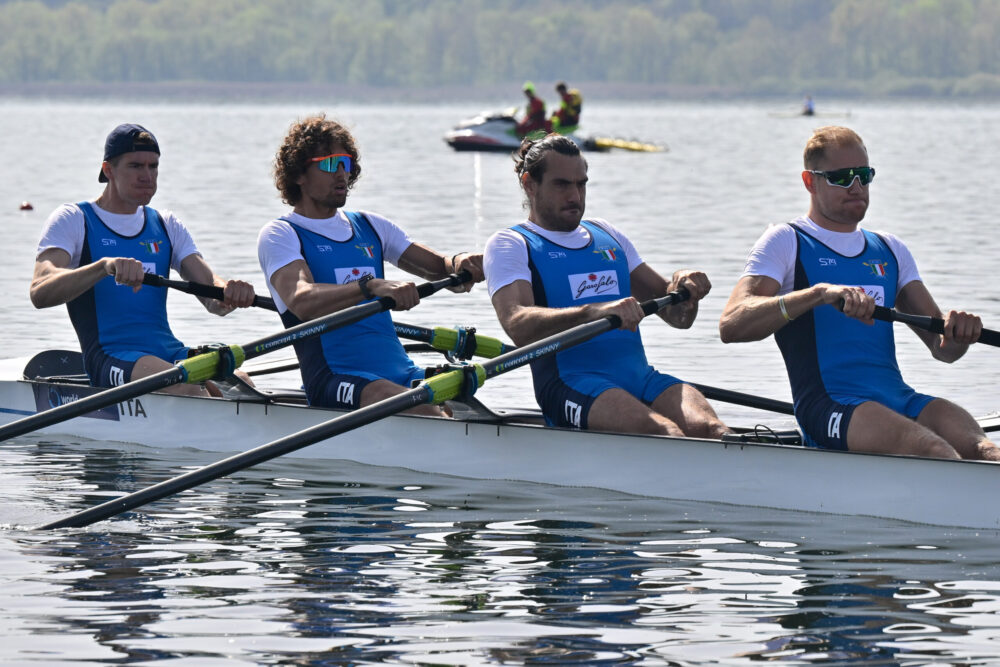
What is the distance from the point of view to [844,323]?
821cm

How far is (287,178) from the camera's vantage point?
972cm

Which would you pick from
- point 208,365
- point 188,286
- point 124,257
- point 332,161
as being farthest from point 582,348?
point 124,257

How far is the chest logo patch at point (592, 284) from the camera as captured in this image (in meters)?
8.91

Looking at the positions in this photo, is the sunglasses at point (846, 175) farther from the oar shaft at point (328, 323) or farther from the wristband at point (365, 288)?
the wristband at point (365, 288)

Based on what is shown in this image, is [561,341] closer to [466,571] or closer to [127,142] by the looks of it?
[466,571]

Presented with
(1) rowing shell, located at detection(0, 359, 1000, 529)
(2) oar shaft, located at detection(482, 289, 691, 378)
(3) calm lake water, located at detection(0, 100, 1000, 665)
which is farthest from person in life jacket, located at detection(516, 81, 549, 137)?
(2) oar shaft, located at detection(482, 289, 691, 378)

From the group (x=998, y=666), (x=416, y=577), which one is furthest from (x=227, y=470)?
(x=998, y=666)

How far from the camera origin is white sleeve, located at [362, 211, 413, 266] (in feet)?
32.8

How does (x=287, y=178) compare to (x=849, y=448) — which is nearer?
(x=849, y=448)

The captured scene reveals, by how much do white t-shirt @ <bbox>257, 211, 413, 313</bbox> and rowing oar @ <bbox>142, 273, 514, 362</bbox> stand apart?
18.9 inches

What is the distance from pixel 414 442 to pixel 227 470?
63.8 inches

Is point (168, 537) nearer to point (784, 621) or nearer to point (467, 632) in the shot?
point (467, 632)

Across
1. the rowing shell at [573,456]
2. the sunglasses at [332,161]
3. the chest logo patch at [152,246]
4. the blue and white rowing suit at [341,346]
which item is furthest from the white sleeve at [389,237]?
the chest logo patch at [152,246]

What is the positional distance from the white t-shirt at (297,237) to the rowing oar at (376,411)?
3.84ft
